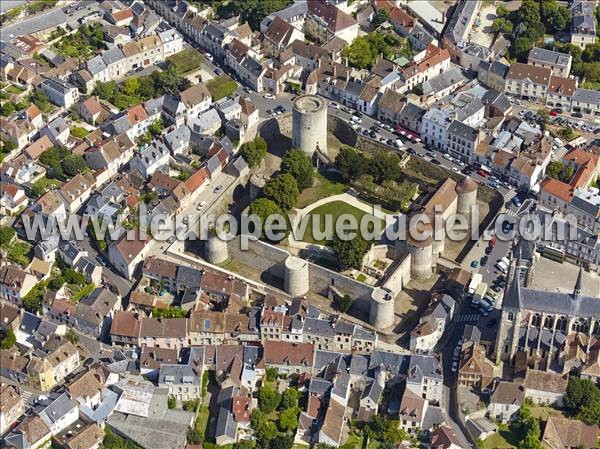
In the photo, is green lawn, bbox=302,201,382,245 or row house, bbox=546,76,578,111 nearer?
green lawn, bbox=302,201,382,245

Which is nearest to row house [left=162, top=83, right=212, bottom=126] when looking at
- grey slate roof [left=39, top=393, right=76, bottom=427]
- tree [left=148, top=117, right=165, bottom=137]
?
tree [left=148, top=117, right=165, bottom=137]

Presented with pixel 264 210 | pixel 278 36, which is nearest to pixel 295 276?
pixel 264 210

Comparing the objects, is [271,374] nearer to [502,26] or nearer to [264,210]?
[264,210]

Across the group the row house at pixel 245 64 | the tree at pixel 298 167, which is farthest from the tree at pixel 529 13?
the tree at pixel 298 167

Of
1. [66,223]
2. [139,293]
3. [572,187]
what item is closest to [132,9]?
[66,223]

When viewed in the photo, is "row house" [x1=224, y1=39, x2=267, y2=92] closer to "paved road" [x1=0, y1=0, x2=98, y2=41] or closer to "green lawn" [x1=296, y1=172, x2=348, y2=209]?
"green lawn" [x1=296, y1=172, x2=348, y2=209]

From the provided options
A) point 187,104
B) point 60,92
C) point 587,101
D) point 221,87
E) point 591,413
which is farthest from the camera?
point 221,87
